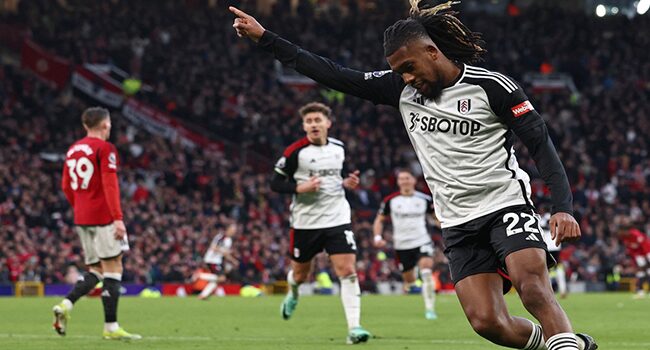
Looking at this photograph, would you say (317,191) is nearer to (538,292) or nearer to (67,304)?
(67,304)

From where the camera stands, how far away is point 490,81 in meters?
6.35

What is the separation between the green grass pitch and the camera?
11070 mm

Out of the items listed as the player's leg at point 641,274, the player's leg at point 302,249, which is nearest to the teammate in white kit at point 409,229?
the player's leg at point 302,249

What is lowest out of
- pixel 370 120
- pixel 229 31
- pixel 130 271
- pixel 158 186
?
pixel 130 271

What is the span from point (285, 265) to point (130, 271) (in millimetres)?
4291

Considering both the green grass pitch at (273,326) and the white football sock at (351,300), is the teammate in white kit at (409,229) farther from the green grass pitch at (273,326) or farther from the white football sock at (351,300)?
the white football sock at (351,300)

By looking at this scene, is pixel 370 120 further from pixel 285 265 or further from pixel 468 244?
pixel 468 244

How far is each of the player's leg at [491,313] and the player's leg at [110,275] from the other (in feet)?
19.8

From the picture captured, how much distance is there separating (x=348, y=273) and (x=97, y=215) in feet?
8.70

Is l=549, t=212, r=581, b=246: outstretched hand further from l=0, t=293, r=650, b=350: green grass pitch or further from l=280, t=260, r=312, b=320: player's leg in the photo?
l=280, t=260, r=312, b=320: player's leg

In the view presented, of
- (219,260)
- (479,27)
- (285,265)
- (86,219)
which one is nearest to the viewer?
(86,219)

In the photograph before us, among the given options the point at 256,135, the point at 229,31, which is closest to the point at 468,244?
the point at 256,135

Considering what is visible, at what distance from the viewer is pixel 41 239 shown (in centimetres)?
2978

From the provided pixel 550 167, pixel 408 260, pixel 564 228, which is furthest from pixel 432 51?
pixel 408 260
